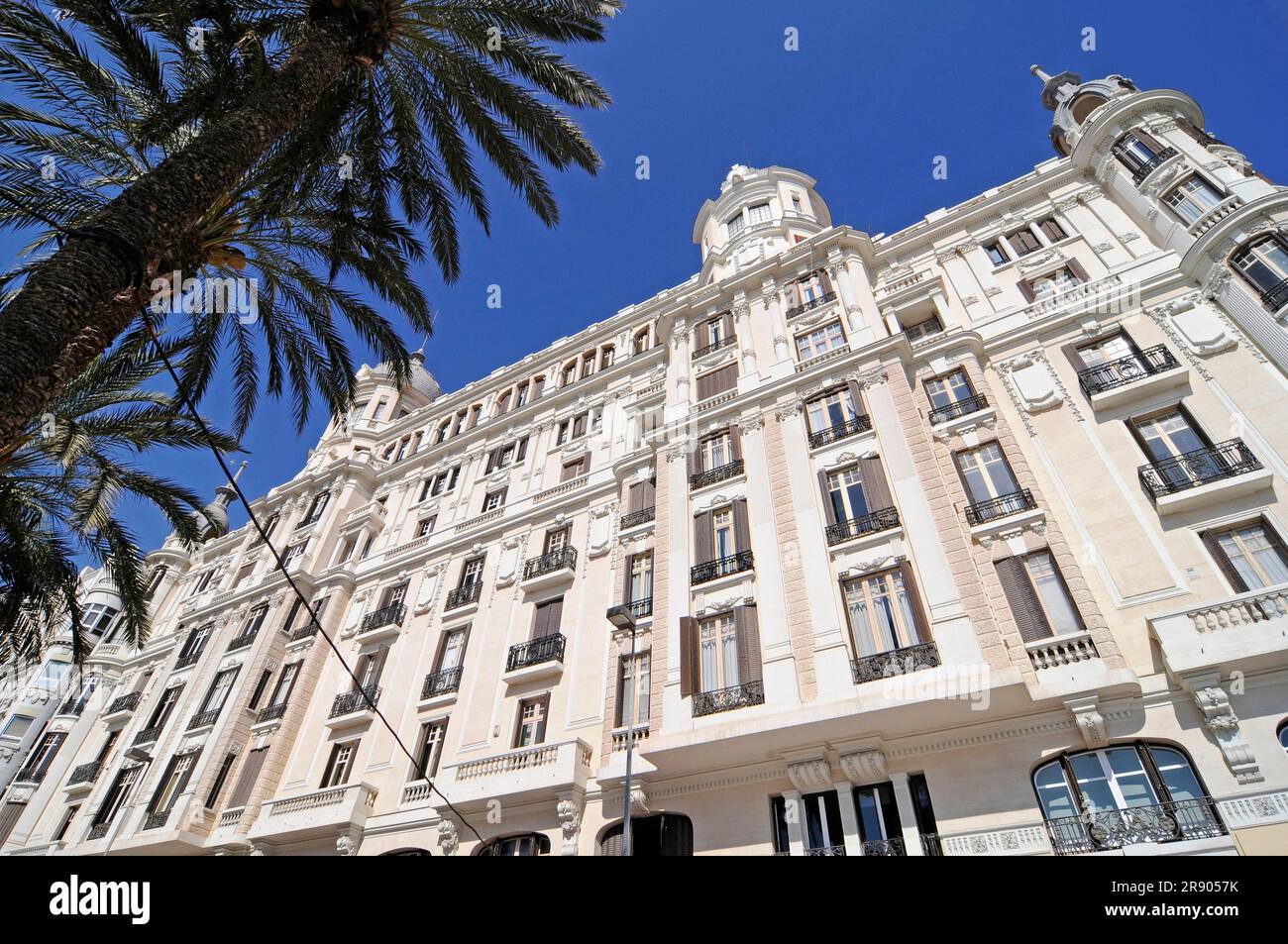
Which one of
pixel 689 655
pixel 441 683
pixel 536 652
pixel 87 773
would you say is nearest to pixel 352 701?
pixel 441 683

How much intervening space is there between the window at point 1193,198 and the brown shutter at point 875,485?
1184 centimetres

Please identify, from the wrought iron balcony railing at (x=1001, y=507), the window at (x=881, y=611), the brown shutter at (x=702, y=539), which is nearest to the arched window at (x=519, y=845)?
the brown shutter at (x=702, y=539)

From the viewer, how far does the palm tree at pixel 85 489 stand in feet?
45.7

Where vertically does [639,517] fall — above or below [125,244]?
above

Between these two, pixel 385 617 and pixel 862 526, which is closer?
pixel 862 526

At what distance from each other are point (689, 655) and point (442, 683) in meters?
10.6

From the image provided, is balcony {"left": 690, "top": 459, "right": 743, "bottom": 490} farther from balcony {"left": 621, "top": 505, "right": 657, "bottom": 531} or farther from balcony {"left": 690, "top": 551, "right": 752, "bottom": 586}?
balcony {"left": 690, "top": 551, "right": 752, "bottom": 586}

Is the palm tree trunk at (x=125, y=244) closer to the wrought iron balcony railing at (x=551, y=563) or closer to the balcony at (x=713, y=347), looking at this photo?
the wrought iron balcony railing at (x=551, y=563)

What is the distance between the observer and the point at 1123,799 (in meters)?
12.6

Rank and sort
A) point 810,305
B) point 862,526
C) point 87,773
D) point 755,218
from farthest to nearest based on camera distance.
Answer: point 755,218
point 87,773
point 810,305
point 862,526

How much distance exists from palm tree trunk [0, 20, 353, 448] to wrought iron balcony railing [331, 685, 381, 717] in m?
18.7

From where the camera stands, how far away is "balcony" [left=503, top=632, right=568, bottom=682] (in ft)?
70.7

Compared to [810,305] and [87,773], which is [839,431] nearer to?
[810,305]

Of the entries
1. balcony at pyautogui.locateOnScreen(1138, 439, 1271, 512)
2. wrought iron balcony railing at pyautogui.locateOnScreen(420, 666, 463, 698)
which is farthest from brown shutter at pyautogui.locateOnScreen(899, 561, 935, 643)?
wrought iron balcony railing at pyautogui.locateOnScreen(420, 666, 463, 698)
